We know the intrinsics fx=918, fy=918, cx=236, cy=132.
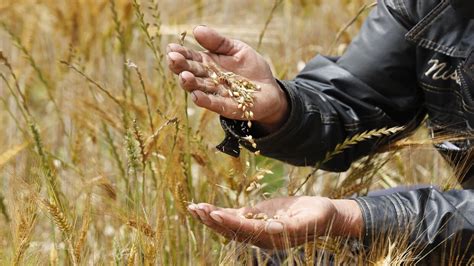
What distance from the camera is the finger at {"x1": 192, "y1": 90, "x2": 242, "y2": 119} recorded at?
4.71 ft

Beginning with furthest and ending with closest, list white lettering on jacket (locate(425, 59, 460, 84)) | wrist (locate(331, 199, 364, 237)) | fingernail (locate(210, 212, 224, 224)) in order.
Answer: white lettering on jacket (locate(425, 59, 460, 84)), wrist (locate(331, 199, 364, 237)), fingernail (locate(210, 212, 224, 224))

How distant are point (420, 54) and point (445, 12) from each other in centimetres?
11

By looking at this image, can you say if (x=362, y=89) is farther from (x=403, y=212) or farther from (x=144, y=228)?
(x=144, y=228)

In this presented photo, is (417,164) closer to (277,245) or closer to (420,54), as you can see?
(420,54)

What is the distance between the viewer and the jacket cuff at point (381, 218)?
1.54m

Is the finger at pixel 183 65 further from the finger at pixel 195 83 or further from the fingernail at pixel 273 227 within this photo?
the fingernail at pixel 273 227

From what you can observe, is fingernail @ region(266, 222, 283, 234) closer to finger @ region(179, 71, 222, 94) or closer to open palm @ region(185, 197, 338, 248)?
open palm @ region(185, 197, 338, 248)

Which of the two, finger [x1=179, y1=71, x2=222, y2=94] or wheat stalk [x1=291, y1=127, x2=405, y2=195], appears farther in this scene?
wheat stalk [x1=291, y1=127, x2=405, y2=195]

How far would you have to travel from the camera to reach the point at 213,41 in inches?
59.7

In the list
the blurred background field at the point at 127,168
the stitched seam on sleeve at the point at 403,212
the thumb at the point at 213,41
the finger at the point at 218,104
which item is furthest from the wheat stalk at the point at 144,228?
the stitched seam on sleeve at the point at 403,212

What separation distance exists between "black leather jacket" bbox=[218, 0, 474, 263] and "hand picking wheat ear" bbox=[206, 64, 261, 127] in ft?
0.30

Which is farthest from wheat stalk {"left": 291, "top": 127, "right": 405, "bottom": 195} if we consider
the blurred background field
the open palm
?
the open palm

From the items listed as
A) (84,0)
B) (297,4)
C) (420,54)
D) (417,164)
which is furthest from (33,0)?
(420,54)

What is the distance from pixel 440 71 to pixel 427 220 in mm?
339
